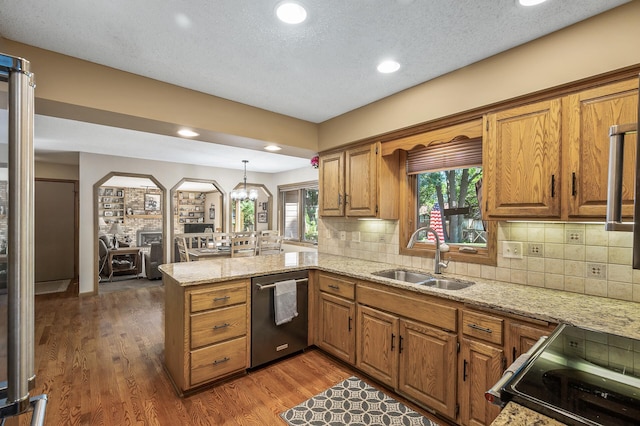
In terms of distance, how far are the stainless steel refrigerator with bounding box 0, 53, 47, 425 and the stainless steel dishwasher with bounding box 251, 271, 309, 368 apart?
169 centimetres

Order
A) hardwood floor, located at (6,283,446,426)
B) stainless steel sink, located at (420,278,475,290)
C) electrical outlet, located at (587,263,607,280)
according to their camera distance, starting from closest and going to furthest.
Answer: electrical outlet, located at (587,263,607,280)
hardwood floor, located at (6,283,446,426)
stainless steel sink, located at (420,278,475,290)

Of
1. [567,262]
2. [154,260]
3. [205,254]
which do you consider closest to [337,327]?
[567,262]

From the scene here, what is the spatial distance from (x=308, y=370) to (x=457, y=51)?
2.75 metres

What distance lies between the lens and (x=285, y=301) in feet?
8.75

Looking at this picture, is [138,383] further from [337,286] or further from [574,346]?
[574,346]

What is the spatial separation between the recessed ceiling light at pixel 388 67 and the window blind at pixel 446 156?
2.58ft

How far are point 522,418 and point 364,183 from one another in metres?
2.37

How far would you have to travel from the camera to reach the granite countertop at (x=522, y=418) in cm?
72

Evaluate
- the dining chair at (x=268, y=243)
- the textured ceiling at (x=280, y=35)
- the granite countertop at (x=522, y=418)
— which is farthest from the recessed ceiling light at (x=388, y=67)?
the dining chair at (x=268, y=243)

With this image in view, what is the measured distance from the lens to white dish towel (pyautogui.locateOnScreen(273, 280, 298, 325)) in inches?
103

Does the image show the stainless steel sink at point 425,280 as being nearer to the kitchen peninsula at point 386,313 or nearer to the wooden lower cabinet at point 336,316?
the kitchen peninsula at point 386,313

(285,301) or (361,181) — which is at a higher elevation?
(361,181)

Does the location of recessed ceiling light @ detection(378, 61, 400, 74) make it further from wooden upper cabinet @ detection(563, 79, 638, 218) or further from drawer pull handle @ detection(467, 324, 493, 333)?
drawer pull handle @ detection(467, 324, 493, 333)

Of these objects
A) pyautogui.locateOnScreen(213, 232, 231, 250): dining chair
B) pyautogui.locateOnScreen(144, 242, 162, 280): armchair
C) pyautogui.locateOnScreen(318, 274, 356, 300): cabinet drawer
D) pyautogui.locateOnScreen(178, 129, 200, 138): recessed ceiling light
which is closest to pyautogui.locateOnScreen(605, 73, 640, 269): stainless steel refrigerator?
pyautogui.locateOnScreen(318, 274, 356, 300): cabinet drawer
